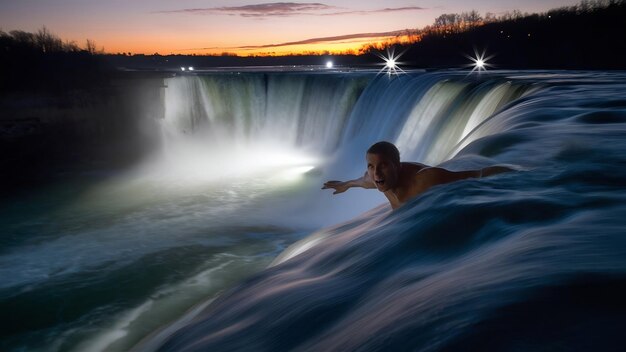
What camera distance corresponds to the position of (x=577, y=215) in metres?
2.82

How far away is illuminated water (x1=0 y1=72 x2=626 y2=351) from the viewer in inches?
76.2

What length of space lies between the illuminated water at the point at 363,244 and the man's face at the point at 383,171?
0.24 meters

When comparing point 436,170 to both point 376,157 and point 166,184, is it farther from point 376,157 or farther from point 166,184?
point 166,184

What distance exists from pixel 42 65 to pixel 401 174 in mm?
19672

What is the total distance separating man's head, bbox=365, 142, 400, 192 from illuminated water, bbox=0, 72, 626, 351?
0.25m

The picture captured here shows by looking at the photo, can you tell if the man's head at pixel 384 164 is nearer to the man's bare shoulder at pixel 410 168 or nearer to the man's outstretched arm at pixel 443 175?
the man's bare shoulder at pixel 410 168

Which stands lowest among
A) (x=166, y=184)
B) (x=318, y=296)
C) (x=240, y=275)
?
(x=166, y=184)

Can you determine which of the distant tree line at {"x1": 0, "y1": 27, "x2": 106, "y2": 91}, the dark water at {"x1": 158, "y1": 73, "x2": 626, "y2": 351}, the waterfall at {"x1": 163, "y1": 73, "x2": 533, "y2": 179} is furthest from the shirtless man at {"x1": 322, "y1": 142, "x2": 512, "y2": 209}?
the distant tree line at {"x1": 0, "y1": 27, "x2": 106, "y2": 91}

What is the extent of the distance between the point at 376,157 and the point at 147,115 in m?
18.3

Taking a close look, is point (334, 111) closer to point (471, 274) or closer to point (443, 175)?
point (443, 175)

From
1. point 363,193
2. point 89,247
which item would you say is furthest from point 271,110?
point 89,247

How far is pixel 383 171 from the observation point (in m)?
3.78

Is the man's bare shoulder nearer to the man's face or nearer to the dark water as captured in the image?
the man's face

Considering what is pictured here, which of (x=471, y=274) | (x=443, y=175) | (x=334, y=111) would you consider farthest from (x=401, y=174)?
(x=334, y=111)
